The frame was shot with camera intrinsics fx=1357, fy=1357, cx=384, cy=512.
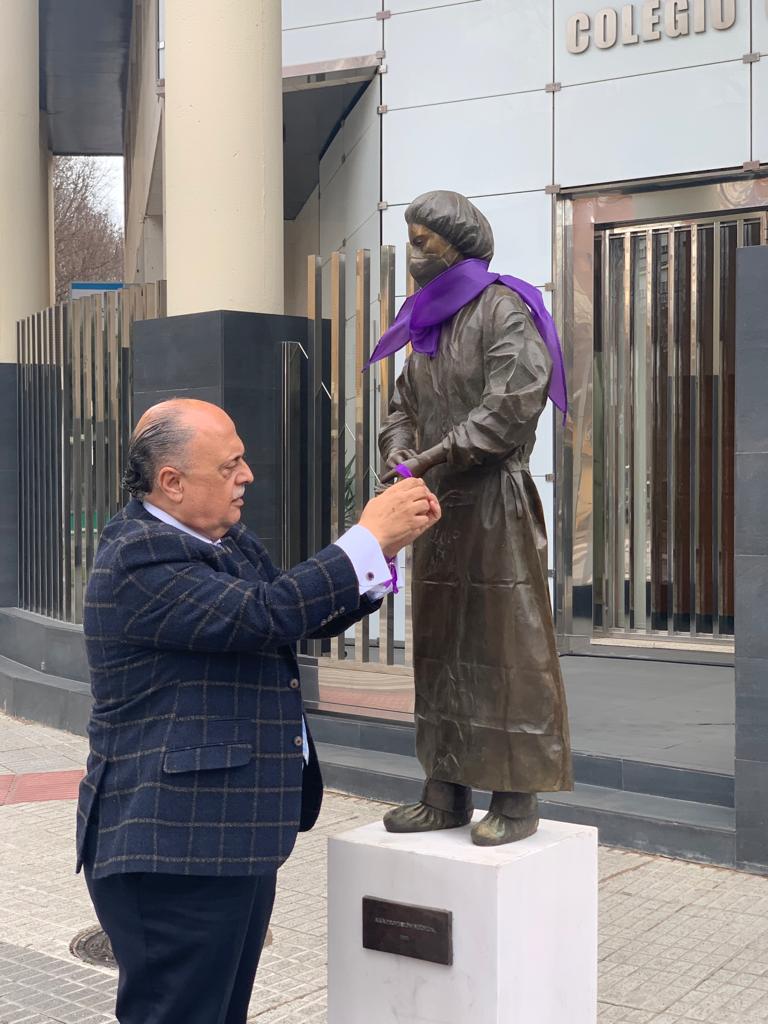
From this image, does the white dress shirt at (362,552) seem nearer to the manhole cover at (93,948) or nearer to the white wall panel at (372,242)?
the manhole cover at (93,948)

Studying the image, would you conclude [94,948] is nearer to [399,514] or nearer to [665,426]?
[399,514]

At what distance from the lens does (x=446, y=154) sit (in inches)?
399

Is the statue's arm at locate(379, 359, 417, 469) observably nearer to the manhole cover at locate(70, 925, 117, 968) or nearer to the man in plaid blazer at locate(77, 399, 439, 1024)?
the man in plaid blazer at locate(77, 399, 439, 1024)

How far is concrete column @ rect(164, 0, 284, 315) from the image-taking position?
764 centimetres

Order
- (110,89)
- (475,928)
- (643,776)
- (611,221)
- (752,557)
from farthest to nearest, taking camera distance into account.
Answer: (110,89)
(611,221)
(643,776)
(752,557)
(475,928)

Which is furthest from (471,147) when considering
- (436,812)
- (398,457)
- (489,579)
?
(436,812)

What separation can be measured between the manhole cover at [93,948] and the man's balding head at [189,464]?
2.42 metres

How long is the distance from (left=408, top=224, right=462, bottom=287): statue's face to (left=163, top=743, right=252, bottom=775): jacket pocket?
5.01 ft

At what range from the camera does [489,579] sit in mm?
3607

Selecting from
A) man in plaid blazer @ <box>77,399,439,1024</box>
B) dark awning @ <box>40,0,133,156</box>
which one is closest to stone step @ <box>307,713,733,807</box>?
man in plaid blazer @ <box>77,399,439,1024</box>

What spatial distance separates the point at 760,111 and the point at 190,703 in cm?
737

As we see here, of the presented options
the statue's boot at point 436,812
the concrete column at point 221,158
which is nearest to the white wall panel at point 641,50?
the concrete column at point 221,158

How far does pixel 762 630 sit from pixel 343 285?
10.4 ft

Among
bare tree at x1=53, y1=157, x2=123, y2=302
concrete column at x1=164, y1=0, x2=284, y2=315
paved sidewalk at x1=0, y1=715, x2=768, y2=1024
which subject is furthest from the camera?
bare tree at x1=53, y1=157, x2=123, y2=302
